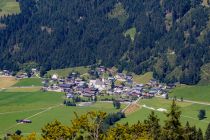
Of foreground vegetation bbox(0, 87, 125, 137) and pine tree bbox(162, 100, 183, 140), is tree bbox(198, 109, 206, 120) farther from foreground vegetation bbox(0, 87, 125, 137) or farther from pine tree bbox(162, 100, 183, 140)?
pine tree bbox(162, 100, 183, 140)

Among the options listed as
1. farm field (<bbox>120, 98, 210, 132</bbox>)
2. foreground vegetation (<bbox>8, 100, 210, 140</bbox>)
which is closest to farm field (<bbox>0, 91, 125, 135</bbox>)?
farm field (<bbox>120, 98, 210, 132</bbox>)

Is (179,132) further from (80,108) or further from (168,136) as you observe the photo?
(80,108)

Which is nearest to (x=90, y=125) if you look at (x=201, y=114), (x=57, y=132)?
(x=57, y=132)

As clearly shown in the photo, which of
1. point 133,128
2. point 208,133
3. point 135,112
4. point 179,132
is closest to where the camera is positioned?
point 179,132

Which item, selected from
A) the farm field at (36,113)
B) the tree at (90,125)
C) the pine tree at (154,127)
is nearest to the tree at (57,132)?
the tree at (90,125)

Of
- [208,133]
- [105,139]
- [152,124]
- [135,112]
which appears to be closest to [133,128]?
[152,124]

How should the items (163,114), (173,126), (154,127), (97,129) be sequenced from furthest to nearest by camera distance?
(163,114)
(154,127)
(97,129)
(173,126)

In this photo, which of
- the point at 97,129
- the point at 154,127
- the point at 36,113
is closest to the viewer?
the point at 97,129

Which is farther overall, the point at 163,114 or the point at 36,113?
the point at 36,113

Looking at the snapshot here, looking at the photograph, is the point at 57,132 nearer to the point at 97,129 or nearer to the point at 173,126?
the point at 97,129
